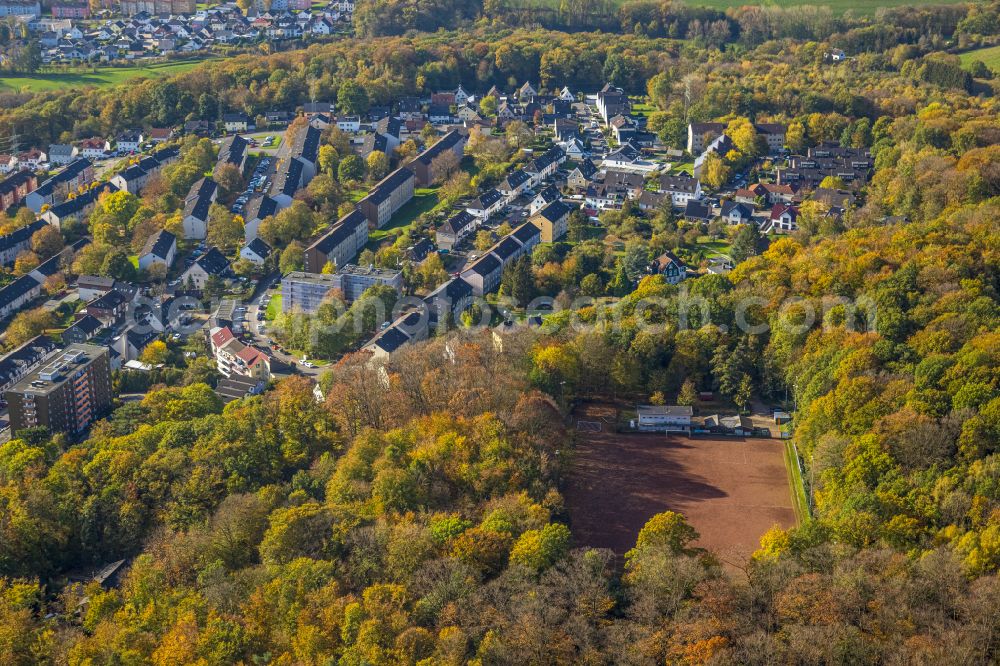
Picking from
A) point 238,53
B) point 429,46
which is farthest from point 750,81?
point 238,53

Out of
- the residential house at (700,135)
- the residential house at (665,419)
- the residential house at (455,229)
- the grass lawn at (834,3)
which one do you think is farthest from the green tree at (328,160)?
the grass lawn at (834,3)

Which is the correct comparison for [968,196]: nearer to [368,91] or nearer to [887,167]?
[887,167]

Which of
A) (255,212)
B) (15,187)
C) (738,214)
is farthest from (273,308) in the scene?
(738,214)

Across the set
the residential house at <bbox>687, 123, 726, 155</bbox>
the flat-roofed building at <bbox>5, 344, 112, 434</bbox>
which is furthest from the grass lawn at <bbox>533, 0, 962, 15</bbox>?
the flat-roofed building at <bbox>5, 344, 112, 434</bbox>

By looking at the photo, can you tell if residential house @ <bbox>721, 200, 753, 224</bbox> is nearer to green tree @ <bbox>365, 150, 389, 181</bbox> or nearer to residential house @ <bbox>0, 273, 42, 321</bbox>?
green tree @ <bbox>365, 150, 389, 181</bbox>

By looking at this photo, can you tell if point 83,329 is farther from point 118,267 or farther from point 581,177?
point 581,177

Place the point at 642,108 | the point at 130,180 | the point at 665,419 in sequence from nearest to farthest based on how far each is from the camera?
the point at 665,419 < the point at 130,180 < the point at 642,108
